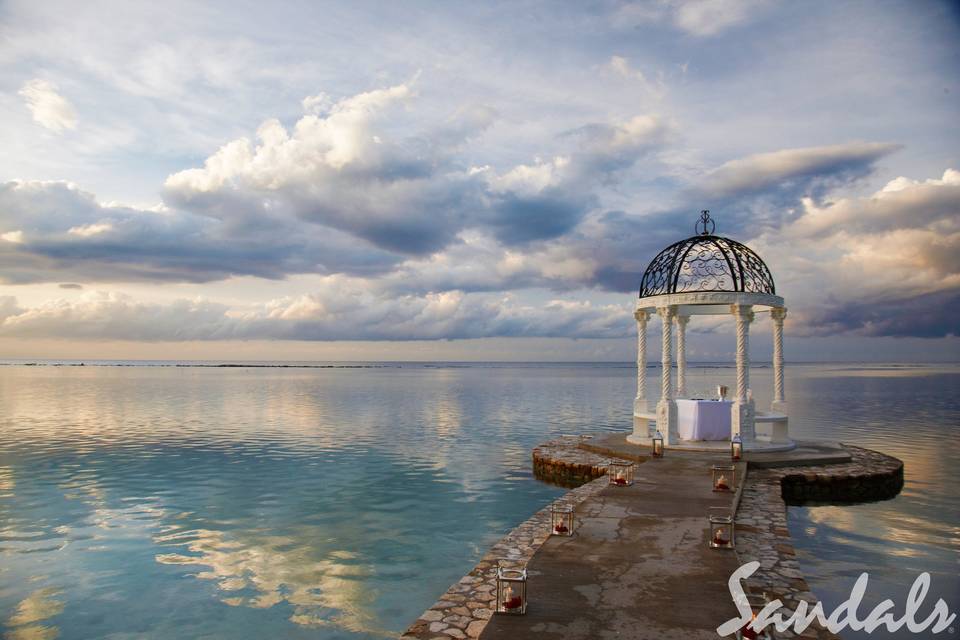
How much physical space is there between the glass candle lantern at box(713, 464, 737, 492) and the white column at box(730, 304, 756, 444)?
4.44m

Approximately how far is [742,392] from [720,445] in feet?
7.77

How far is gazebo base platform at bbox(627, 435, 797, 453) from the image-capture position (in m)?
24.0

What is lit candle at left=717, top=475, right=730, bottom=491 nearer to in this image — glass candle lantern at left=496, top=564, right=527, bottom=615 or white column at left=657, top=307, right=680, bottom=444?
white column at left=657, top=307, right=680, bottom=444

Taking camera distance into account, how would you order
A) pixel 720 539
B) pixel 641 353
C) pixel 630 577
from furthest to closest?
pixel 641 353 → pixel 720 539 → pixel 630 577

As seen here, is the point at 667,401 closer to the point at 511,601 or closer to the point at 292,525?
the point at 292,525

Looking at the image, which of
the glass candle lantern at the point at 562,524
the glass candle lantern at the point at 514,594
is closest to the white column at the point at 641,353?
the glass candle lantern at the point at 562,524

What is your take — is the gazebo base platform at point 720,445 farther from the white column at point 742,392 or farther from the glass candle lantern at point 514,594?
the glass candle lantern at point 514,594

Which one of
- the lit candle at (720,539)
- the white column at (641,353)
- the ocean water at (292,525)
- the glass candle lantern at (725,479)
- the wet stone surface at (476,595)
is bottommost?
the ocean water at (292,525)

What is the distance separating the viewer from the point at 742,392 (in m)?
24.5

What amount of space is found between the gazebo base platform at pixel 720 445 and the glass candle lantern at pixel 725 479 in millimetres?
3965

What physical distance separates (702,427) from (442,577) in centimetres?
1583

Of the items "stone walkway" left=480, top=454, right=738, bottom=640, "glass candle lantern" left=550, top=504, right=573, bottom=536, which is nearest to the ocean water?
"glass candle lantern" left=550, top=504, right=573, bottom=536

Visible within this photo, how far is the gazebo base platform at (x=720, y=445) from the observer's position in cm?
2403

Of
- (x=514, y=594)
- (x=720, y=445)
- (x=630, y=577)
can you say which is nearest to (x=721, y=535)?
(x=630, y=577)
